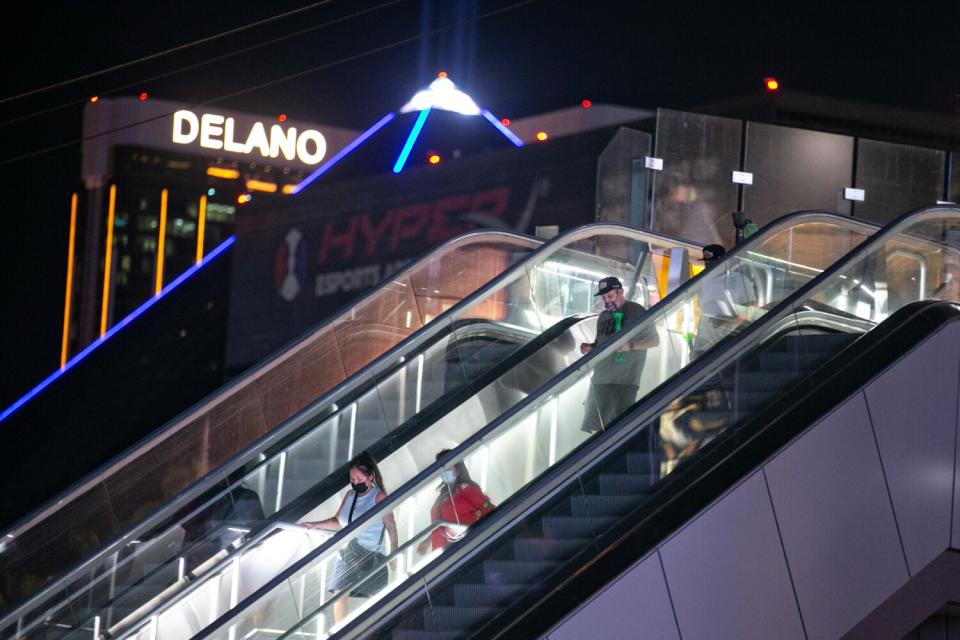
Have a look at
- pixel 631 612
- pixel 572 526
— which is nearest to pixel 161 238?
pixel 572 526

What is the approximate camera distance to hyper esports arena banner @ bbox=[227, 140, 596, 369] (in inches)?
718

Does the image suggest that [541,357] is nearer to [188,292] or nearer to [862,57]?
[188,292]

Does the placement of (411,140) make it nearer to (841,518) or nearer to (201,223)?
(841,518)

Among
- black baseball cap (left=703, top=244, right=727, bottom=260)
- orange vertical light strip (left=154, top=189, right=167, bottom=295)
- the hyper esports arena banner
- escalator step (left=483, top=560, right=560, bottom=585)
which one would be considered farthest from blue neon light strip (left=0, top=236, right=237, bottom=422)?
escalator step (left=483, top=560, right=560, bottom=585)

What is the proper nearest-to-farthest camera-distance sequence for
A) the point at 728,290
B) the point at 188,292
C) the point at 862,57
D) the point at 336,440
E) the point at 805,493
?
1. the point at 805,493
2. the point at 728,290
3. the point at 336,440
4. the point at 188,292
5. the point at 862,57

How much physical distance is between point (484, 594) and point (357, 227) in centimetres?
1209

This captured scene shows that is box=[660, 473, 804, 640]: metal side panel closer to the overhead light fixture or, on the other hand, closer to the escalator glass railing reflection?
the escalator glass railing reflection

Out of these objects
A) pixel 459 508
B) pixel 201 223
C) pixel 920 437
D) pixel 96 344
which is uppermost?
pixel 920 437

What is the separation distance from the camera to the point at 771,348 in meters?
9.70

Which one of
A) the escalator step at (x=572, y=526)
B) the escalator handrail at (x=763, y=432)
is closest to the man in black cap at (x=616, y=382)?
the escalator handrail at (x=763, y=432)

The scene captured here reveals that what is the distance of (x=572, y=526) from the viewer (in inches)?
339

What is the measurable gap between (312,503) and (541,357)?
2.33 meters

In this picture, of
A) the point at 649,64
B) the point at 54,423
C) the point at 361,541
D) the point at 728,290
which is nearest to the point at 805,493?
the point at 728,290

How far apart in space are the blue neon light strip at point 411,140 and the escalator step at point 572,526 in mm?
13029
